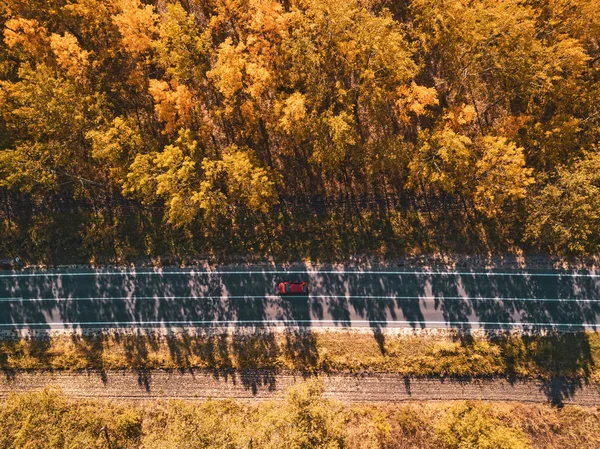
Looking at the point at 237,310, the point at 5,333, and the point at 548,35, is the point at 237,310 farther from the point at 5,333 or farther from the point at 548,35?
the point at 548,35

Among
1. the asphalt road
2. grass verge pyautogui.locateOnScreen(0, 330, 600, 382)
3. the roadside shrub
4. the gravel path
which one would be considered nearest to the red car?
the asphalt road

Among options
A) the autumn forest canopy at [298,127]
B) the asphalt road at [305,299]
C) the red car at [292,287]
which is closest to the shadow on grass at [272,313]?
the asphalt road at [305,299]

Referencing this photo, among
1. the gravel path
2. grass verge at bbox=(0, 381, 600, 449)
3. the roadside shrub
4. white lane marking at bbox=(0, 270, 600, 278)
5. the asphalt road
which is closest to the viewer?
grass verge at bbox=(0, 381, 600, 449)

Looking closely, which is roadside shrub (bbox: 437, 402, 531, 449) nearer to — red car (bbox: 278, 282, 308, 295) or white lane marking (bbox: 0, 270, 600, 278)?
white lane marking (bbox: 0, 270, 600, 278)

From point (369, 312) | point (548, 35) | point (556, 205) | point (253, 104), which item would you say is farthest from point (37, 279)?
point (548, 35)

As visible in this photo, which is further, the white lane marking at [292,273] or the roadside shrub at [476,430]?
the white lane marking at [292,273]

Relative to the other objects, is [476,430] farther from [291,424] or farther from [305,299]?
[305,299]

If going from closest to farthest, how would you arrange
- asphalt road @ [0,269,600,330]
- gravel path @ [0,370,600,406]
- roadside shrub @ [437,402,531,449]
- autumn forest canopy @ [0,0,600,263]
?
autumn forest canopy @ [0,0,600,263]
roadside shrub @ [437,402,531,449]
gravel path @ [0,370,600,406]
asphalt road @ [0,269,600,330]

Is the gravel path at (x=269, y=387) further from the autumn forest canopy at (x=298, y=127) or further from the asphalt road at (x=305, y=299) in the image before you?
the autumn forest canopy at (x=298, y=127)
